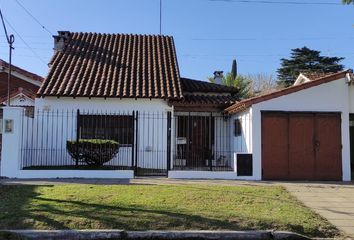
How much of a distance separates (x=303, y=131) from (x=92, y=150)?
738 centimetres

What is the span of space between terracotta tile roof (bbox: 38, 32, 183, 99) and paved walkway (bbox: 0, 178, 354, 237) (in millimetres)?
4716

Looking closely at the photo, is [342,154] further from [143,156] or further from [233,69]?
[233,69]

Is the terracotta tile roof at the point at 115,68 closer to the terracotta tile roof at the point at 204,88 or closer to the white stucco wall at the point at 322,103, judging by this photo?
the terracotta tile roof at the point at 204,88

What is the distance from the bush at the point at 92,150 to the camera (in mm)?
15008

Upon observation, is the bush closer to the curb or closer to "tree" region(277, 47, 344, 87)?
the curb

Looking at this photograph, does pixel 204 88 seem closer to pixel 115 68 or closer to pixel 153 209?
pixel 115 68

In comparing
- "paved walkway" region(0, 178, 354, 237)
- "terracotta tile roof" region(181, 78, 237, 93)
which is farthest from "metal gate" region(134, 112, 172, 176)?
"paved walkway" region(0, 178, 354, 237)

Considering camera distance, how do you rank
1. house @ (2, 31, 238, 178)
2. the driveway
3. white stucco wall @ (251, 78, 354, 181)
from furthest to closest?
house @ (2, 31, 238, 178)
white stucco wall @ (251, 78, 354, 181)
the driveway

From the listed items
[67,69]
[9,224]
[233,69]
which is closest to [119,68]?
[67,69]

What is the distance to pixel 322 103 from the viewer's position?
15.2 m

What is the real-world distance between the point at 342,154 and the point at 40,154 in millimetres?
11179

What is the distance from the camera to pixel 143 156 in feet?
57.1

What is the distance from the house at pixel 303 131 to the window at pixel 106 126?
496cm

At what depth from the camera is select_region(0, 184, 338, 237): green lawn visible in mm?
7598
